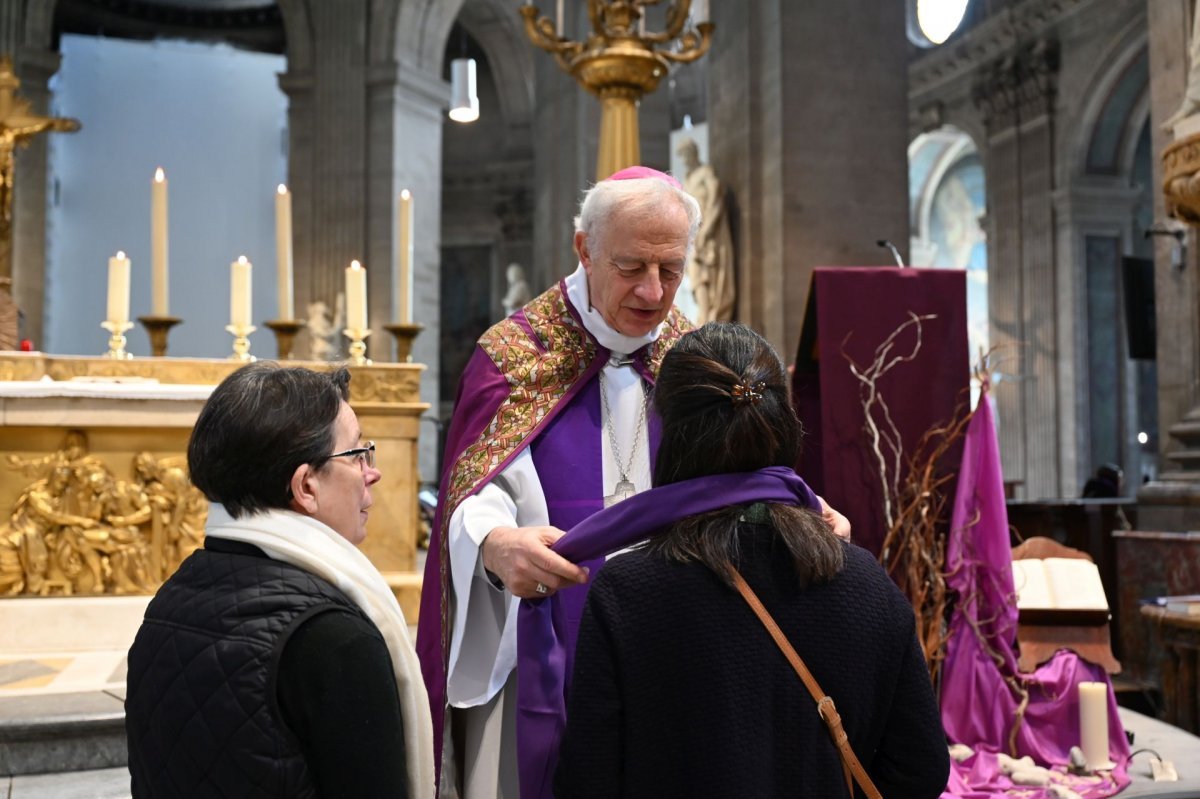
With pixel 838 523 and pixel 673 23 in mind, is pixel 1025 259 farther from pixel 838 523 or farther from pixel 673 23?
pixel 838 523

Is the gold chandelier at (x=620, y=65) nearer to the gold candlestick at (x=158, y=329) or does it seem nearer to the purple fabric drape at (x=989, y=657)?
the gold candlestick at (x=158, y=329)

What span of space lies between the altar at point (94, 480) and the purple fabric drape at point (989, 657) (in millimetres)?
2121

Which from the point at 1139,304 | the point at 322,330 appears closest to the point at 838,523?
the point at 1139,304

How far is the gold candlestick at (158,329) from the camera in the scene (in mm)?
5066

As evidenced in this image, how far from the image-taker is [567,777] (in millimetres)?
1667

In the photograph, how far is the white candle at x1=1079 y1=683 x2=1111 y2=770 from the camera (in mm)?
3936

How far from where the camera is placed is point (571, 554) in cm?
194

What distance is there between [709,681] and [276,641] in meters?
0.55

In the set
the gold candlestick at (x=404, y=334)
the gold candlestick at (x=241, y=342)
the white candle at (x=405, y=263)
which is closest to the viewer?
the gold candlestick at (x=241, y=342)

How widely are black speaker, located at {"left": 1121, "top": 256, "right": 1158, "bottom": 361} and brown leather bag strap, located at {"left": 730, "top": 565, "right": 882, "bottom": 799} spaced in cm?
1033

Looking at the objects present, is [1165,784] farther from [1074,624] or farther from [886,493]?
[886,493]

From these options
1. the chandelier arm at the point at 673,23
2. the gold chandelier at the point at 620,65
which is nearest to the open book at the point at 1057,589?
the gold chandelier at the point at 620,65

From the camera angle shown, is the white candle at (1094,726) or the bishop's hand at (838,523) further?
the white candle at (1094,726)

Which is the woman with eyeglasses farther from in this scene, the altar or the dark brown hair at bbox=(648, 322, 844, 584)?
the altar
